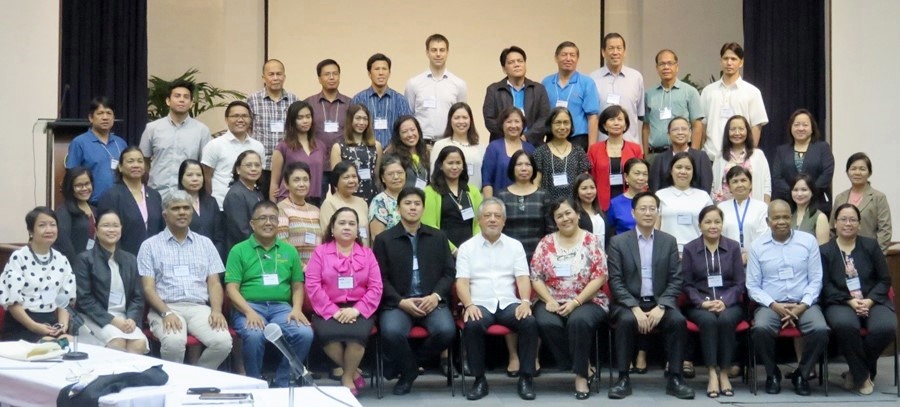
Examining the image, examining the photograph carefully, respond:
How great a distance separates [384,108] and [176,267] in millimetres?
2086

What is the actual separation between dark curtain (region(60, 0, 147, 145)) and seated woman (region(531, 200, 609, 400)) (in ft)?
13.7

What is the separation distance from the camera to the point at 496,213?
6.98 m

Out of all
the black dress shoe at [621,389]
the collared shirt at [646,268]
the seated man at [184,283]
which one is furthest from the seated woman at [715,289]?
the seated man at [184,283]

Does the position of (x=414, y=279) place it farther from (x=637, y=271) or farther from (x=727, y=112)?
(x=727, y=112)

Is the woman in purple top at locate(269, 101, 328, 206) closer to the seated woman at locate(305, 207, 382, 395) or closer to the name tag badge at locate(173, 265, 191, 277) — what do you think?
the seated woman at locate(305, 207, 382, 395)

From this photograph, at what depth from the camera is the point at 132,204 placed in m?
7.06

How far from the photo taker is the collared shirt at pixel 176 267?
673 cm

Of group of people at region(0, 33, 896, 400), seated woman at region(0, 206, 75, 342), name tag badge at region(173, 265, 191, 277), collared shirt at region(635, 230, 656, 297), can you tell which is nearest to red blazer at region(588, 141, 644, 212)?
group of people at region(0, 33, 896, 400)

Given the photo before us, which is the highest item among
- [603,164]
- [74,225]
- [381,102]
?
[381,102]

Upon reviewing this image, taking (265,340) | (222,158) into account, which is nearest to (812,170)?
(265,340)

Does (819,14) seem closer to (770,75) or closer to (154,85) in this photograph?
(770,75)

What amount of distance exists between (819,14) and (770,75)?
2.10ft

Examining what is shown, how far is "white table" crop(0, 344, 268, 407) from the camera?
4141 millimetres

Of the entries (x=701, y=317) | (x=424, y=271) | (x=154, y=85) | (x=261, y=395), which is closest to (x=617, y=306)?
(x=701, y=317)
